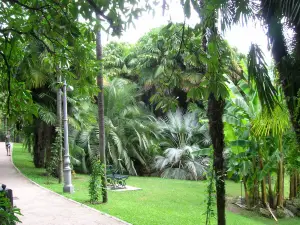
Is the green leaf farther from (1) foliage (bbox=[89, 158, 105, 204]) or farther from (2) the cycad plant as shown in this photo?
(2) the cycad plant

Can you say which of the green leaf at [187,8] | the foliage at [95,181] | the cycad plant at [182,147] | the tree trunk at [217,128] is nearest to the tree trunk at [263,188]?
the foliage at [95,181]

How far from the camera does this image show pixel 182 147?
2255cm

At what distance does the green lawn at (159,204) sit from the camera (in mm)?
9963

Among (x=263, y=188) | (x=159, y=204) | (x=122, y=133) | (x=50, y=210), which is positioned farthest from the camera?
(x=122, y=133)

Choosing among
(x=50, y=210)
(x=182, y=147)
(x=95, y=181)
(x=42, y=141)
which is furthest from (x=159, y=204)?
(x=42, y=141)

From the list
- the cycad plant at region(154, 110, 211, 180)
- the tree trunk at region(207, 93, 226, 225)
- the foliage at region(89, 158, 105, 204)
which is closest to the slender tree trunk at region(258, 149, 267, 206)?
the foliage at region(89, 158, 105, 204)

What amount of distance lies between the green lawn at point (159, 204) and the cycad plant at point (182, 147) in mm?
2823

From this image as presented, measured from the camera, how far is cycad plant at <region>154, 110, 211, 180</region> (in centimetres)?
2139

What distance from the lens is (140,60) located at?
86.7 ft

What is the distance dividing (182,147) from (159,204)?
10.2 meters

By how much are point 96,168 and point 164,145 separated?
12.6 metres

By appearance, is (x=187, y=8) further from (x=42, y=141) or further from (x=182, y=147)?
(x=182, y=147)

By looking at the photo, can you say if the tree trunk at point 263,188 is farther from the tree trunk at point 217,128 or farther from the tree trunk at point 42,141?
the tree trunk at point 42,141

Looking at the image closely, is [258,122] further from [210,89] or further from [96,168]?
[210,89]
